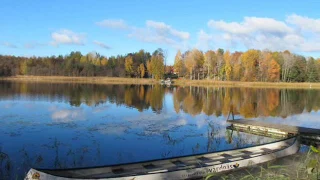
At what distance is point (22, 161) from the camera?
11.7m

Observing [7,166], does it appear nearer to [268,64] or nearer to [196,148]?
[196,148]

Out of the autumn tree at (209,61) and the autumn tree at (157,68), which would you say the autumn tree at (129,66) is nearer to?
the autumn tree at (157,68)

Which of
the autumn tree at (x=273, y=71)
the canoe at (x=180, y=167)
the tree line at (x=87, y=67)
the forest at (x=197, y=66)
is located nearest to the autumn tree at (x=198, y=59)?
the forest at (x=197, y=66)

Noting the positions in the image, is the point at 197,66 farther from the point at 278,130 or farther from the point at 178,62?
the point at 278,130

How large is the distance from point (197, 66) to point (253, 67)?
1895 centimetres

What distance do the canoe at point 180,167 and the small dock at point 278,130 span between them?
3.66 metres

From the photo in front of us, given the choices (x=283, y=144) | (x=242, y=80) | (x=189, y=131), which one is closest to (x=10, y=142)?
(x=189, y=131)

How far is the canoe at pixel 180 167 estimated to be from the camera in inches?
325

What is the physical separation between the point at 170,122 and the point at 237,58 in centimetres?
8557

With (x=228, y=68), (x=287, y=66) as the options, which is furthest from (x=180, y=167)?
(x=287, y=66)

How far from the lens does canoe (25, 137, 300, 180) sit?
27.1 ft

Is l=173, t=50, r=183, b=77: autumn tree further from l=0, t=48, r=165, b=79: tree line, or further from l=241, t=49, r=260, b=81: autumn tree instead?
l=241, t=49, r=260, b=81: autumn tree

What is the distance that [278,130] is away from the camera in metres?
18.7

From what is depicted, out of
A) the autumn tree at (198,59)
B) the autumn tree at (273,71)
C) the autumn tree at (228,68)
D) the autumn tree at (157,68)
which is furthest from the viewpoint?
the autumn tree at (198,59)
